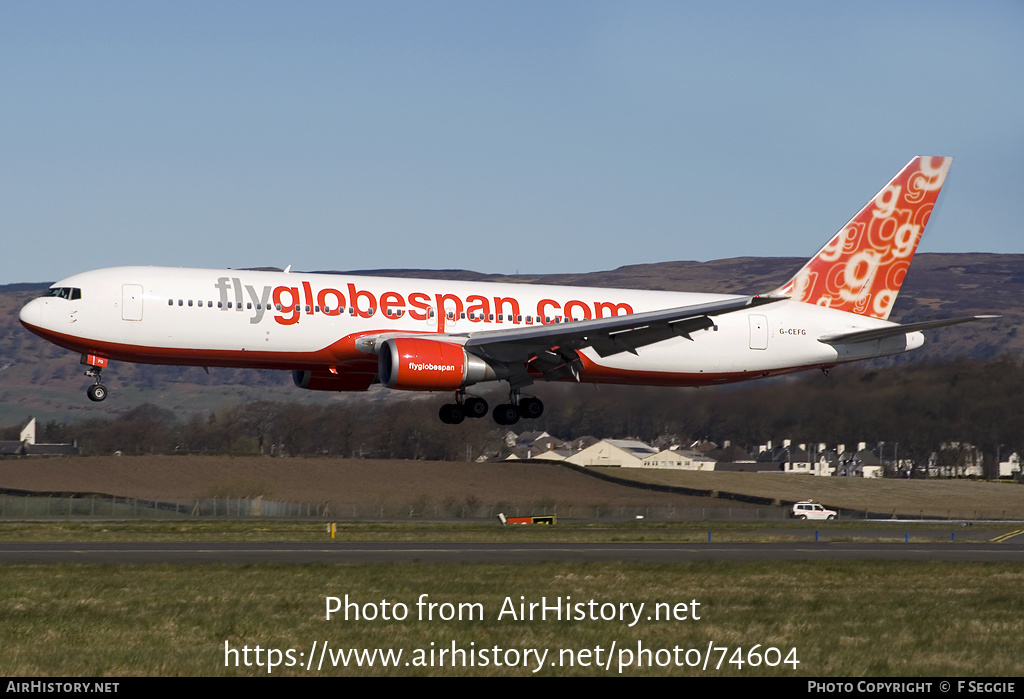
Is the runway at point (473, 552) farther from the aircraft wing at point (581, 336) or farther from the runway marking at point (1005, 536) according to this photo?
the aircraft wing at point (581, 336)

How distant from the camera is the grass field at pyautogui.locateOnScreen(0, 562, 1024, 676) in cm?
1891

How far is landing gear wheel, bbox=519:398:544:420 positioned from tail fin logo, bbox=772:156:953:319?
10.4 meters

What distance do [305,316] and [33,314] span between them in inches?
295

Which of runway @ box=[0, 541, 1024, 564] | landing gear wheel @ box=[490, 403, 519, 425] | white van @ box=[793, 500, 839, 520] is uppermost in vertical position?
landing gear wheel @ box=[490, 403, 519, 425]

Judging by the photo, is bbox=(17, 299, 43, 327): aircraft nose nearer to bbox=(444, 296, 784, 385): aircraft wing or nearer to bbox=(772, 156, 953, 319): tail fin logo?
bbox=(444, 296, 784, 385): aircraft wing

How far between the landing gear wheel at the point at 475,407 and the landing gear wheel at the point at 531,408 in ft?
4.00

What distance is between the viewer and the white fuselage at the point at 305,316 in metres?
35.3

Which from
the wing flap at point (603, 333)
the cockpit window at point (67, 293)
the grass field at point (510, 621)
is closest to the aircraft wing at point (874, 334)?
the wing flap at point (603, 333)

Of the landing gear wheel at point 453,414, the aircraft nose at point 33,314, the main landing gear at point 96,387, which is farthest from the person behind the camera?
the landing gear wheel at point 453,414

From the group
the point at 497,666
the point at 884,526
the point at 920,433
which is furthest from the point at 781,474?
the point at 497,666

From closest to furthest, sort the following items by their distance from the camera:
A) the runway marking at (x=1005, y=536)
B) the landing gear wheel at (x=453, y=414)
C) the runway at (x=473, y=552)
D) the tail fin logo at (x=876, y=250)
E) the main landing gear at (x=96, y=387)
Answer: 1. the runway at (x=473, y=552)
2. the main landing gear at (x=96, y=387)
3. the landing gear wheel at (x=453, y=414)
4. the tail fin logo at (x=876, y=250)
5. the runway marking at (x=1005, y=536)

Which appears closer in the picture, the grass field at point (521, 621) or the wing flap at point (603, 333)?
the grass field at point (521, 621)

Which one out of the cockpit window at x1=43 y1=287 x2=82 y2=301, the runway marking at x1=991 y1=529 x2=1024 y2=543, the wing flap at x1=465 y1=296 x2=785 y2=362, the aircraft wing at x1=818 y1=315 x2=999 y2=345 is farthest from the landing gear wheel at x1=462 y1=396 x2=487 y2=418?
the runway marking at x1=991 y1=529 x2=1024 y2=543

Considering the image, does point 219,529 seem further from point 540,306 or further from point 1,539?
point 540,306
